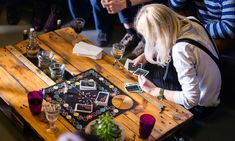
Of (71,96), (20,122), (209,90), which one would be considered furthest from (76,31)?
(209,90)

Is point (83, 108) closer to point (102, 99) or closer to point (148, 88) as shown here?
point (102, 99)

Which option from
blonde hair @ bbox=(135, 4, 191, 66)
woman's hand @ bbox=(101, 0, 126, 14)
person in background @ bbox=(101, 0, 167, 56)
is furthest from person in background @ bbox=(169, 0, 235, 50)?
blonde hair @ bbox=(135, 4, 191, 66)

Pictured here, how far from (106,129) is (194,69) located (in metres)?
0.65

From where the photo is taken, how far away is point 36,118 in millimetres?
1891

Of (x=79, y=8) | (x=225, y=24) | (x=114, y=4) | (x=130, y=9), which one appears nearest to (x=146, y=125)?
(x=225, y=24)

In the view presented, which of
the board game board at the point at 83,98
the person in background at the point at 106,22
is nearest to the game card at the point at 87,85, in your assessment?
the board game board at the point at 83,98

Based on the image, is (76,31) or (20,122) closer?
(20,122)

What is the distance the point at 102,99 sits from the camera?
2.04 m

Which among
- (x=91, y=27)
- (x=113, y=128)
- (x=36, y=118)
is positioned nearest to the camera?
(x=113, y=128)

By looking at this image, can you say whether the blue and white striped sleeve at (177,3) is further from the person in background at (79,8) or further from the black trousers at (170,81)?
the person in background at (79,8)

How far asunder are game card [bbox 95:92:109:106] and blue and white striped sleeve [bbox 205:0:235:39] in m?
1.04

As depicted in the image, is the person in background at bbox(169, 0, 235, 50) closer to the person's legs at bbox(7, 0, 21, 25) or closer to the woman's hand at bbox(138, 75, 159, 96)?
the woman's hand at bbox(138, 75, 159, 96)

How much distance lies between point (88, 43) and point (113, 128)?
914 millimetres

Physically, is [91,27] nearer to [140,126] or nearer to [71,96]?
[71,96]
